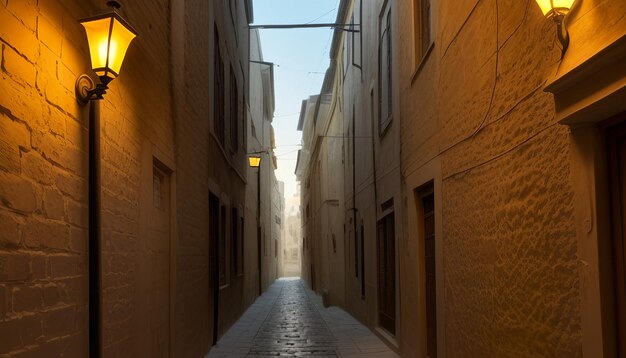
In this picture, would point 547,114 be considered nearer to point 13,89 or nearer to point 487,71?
point 487,71

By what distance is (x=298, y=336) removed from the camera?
11812 mm

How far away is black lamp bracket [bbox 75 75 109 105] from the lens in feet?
12.1

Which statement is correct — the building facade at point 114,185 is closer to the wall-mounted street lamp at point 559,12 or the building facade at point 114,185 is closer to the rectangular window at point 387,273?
the wall-mounted street lamp at point 559,12

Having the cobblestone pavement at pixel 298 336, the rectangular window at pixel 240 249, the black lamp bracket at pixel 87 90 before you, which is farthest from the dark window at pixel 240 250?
the black lamp bracket at pixel 87 90

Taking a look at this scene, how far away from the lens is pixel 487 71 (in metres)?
4.90

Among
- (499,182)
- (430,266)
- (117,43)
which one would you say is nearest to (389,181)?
(430,266)

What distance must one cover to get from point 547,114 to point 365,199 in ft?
29.9

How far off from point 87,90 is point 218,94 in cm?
804

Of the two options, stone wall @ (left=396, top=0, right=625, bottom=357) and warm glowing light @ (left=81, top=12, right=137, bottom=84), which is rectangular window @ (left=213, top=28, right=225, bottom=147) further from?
warm glowing light @ (left=81, top=12, right=137, bottom=84)

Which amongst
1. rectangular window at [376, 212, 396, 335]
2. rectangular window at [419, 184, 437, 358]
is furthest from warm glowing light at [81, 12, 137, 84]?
rectangular window at [376, 212, 396, 335]

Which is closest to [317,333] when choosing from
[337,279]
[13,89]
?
[337,279]

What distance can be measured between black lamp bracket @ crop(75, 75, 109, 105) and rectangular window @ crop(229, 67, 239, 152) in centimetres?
1014

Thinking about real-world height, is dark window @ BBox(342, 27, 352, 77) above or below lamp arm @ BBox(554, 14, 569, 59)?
above

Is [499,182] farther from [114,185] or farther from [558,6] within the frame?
[114,185]
